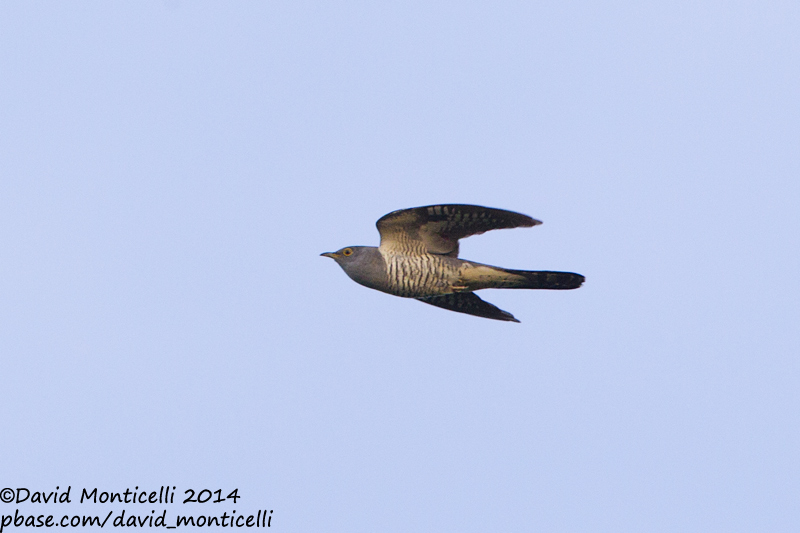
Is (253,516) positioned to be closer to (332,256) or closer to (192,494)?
(192,494)

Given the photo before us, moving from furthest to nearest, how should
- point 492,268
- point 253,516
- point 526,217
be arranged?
point 253,516, point 492,268, point 526,217

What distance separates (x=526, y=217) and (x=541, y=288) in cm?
114

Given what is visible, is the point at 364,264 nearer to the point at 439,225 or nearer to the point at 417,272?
the point at 417,272

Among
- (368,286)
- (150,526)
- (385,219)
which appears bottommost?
(150,526)

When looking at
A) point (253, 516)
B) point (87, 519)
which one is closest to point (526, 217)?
point (253, 516)

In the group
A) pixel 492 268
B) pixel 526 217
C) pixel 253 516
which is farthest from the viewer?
pixel 253 516

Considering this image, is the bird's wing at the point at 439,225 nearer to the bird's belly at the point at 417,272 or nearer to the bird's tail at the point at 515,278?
the bird's belly at the point at 417,272

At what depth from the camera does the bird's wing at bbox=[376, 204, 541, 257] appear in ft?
28.9

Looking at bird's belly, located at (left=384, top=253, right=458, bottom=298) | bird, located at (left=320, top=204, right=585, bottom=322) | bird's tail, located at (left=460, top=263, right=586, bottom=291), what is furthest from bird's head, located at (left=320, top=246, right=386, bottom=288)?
bird's tail, located at (left=460, top=263, right=586, bottom=291)

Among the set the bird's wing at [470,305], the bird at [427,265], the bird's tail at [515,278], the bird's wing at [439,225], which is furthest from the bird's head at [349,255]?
the bird's wing at [470,305]

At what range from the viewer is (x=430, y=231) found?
928cm

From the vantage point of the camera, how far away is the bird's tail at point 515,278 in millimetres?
9133

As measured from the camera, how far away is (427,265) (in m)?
9.36

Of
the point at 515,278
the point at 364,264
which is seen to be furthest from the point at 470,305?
the point at 364,264
